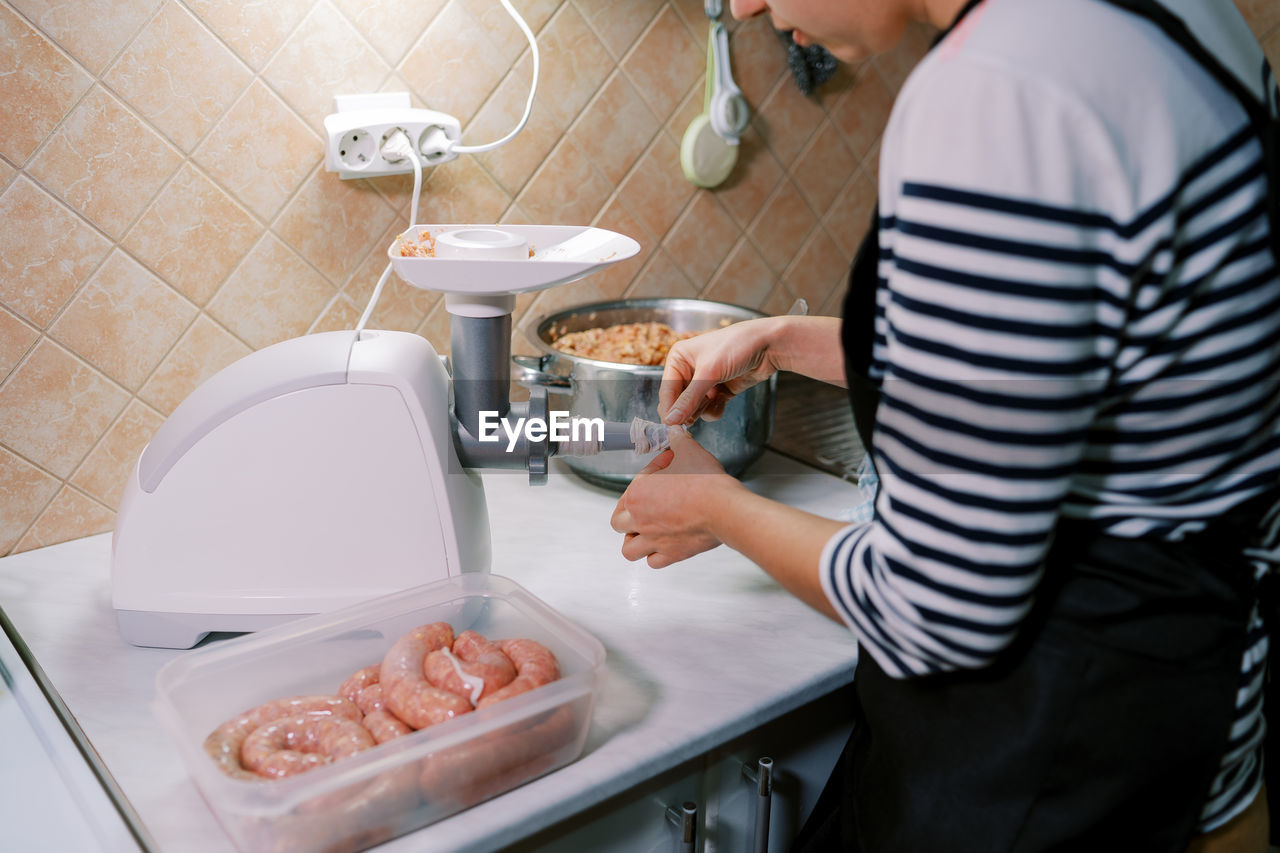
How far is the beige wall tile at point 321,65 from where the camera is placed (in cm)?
111

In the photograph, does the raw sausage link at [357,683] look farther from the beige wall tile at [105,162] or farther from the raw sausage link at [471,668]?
the beige wall tile at [105,162]

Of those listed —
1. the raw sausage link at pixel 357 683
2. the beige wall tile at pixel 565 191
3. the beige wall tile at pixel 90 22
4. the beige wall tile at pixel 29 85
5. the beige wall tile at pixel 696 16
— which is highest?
the beige wall tile at pixel 696 16

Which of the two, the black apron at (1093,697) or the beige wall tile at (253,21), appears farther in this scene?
the beige wall tile at (253,21)

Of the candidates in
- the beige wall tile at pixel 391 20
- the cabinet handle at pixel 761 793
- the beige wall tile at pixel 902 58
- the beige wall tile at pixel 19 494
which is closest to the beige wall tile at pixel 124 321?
the beige wall tile at pixel 19 494

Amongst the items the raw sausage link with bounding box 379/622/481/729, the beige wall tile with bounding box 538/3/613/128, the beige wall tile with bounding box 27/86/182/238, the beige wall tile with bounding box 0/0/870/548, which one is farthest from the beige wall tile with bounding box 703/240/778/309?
the raw sausage link with bounding box 379/622/481/729

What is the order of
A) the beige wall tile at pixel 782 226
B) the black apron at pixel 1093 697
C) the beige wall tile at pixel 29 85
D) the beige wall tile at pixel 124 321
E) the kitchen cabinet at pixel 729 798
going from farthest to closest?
1. the beige wall tile at pixel 782 226
2. the beige wall tile at pixel 124 321
3. the beige wall tile at pixel 29 85
4. the kitchen cabinet at pixel 729 798
5. the black apron at pixel 1093 697

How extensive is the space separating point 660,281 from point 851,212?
43cm

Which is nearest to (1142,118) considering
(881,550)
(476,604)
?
(881,550)

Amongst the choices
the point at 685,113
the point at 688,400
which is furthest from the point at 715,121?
the point at 688,400

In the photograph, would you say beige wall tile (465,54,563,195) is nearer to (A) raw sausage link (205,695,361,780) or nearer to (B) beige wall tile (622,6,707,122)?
(B) beige wall tile (622,6,707,122)

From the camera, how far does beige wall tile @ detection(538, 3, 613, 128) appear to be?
4.28 ft

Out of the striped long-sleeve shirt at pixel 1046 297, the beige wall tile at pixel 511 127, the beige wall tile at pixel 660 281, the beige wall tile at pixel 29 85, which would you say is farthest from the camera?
the beige wall tile at pixel 660 281

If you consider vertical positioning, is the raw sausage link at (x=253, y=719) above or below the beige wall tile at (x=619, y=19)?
below

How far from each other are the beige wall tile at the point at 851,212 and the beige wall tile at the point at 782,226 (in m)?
0.05
